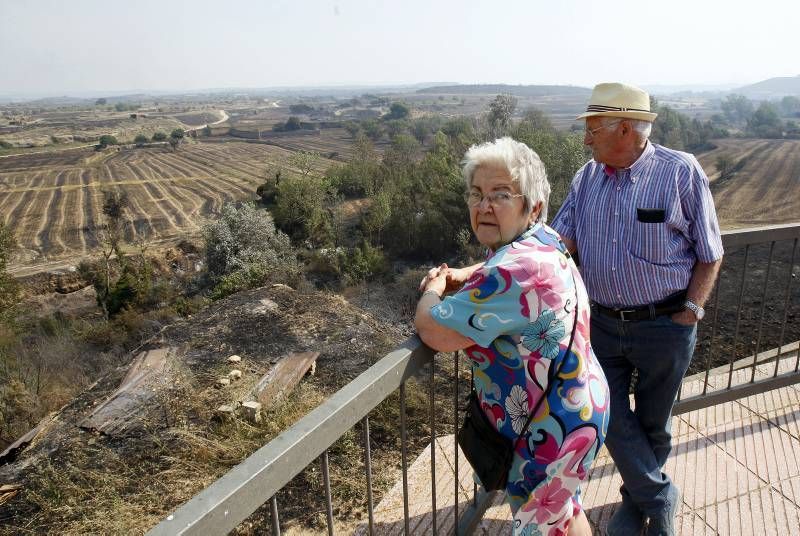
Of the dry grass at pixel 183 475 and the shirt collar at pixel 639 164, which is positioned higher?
the shirt collar at pixel 639 164

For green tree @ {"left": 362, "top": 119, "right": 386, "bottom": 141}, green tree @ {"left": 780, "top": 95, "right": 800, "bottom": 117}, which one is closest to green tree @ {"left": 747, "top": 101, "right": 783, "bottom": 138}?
green tree @ {"left": 780, "top": 95, "right": 800, "bottom": 117}

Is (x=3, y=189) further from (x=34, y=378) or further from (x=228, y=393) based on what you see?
(x=228, y=393)

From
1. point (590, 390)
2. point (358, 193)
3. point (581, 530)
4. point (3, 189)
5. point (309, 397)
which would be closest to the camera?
point (590, 390)

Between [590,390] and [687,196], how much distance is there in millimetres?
932

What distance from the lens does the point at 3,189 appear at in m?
54.1

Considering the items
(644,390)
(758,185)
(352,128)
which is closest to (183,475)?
(644,390)

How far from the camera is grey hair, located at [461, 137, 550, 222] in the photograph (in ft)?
5.14

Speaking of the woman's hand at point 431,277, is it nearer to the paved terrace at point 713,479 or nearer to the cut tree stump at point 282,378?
the paved terrace at point 713,479

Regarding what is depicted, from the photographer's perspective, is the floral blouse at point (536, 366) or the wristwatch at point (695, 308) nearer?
the floral blouse at point (536, 366)

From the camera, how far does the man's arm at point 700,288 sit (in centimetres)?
203

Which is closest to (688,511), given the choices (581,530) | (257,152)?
(581,530)

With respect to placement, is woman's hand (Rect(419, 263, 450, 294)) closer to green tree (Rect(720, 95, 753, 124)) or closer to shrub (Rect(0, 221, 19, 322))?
shrub (Rect(0, 221, 19, 322))

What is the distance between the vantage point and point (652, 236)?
6.62 feet

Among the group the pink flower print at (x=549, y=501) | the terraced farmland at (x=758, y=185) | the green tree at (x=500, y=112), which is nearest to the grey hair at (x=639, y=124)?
the pink flower print at (x=549, y=501)
